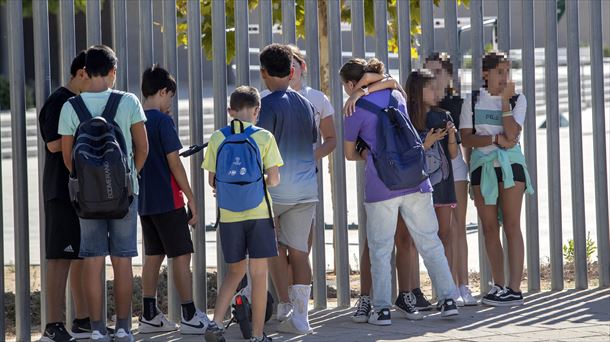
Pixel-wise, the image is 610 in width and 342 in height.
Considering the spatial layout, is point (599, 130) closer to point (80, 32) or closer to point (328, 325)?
point (328, 325)

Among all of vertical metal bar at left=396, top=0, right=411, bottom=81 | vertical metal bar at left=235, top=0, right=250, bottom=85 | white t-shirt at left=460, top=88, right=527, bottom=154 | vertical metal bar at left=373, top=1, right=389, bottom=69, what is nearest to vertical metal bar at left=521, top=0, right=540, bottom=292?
white t-shirt at left=460, top=88, right=527, bottom=154

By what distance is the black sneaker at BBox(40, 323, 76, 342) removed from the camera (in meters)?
6.51

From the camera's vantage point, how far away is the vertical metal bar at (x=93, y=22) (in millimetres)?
6988

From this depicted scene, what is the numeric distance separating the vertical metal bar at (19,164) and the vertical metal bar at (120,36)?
56cm

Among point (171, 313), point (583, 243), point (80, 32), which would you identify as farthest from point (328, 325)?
point (80, 32)

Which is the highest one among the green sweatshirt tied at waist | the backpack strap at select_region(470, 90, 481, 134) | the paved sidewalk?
the backpack strap at select_region(470, 90, 481, 134)

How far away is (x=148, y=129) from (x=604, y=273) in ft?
12.7

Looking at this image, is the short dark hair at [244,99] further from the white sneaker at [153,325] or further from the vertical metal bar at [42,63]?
the white sneaker at [153,325]

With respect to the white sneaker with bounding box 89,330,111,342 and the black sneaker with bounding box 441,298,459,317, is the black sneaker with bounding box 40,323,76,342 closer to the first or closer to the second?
the white sneaker with bounding box 89,330,111,342

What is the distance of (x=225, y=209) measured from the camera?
20.4ft

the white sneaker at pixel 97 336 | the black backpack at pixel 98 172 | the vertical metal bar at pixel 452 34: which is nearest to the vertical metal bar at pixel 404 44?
the vertical metal bar at pixel 452 34

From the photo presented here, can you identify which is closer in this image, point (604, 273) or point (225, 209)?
point (225, 209)

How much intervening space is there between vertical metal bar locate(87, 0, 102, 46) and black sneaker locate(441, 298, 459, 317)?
8.74 ft

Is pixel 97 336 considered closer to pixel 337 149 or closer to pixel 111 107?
pixel 111 107
